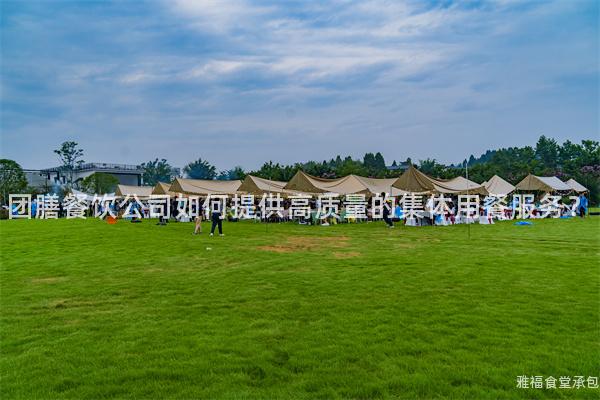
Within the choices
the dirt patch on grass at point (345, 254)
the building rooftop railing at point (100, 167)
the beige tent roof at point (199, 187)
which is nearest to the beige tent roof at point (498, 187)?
the beige tent roof at point (199, 187)

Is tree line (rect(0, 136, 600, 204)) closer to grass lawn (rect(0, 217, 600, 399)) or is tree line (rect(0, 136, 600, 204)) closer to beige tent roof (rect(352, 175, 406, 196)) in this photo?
beige tent roof (rect(352, 175, 406, 196))

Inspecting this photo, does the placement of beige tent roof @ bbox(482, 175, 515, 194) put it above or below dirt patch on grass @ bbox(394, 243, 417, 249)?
above

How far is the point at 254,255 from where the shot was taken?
35.6 feet

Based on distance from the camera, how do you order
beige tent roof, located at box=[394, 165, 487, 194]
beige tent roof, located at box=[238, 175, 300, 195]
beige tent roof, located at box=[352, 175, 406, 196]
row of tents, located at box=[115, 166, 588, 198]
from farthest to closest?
beige tent roof, located at box=[352, 175, 406, 196], beige tent roof, located at box=[238, 175, 300, 195], row of tents, located at box=[115, 166, 588, 198], beige tent roof, located at box=[394, 165, 487, 194]

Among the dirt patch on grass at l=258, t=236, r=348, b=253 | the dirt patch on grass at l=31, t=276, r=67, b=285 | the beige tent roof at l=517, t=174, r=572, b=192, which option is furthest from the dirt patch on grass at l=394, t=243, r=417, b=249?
the beige tent roof at l=517, t=174, r=572, b=192

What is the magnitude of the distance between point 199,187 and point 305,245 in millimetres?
15759

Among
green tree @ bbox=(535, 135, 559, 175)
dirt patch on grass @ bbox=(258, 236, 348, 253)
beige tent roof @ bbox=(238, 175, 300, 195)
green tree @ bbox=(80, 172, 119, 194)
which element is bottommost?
dirt patch on grass @ bbox=(258, 236, 348, 253)

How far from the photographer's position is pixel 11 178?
119 ft

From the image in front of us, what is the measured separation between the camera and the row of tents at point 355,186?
22094mm

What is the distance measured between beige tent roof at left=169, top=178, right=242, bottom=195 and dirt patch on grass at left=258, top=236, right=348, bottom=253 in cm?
1346

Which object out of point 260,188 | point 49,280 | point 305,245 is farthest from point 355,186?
point 49,280

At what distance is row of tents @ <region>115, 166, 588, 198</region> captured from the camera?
22.1 m

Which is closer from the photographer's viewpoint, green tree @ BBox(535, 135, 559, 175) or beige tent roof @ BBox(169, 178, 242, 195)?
beige tent roof @ BBox(169, 178, 242, 195)

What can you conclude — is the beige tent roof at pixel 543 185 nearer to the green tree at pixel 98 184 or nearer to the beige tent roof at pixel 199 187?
the beige tent roof at pixel 199 187
